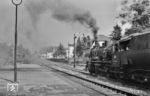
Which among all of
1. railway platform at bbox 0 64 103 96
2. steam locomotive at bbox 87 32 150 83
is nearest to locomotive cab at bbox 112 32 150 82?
steam locomotive at bbox 87 32 150 83

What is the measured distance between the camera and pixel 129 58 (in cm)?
1808

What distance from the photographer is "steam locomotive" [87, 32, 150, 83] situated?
52.3ft

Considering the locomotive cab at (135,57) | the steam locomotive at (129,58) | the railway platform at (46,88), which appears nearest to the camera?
the railway platform at (46,88)

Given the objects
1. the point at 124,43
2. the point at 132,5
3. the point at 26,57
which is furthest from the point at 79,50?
the point at 124,43

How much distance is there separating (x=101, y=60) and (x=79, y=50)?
79582 millimetres

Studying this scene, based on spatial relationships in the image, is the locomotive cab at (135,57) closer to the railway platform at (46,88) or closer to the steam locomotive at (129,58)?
the steam locomotive at (129,58)

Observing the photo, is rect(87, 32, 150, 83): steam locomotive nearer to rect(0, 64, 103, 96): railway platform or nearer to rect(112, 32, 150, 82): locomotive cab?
rect(112, 32, 150, 82): locomotive cab

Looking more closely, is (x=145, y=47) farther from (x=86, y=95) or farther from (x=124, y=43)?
(x=86, y=95)

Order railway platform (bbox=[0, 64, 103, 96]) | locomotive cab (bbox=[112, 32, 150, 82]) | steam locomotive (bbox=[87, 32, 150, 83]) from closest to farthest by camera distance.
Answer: railway platform (bbox=[0, 64, 103, 96]), locomotive cab (bbox=[112, 32, 150, 82]), steam locomotive (bbox=[87, 32, 150, 83])

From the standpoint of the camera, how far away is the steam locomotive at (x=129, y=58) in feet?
52.3

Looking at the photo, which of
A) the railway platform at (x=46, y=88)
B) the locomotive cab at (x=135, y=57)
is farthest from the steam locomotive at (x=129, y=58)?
the railway platform at (x=46, y=88)

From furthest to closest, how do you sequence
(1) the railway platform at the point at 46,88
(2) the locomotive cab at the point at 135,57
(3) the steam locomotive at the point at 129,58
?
(3) the steam locomotive at the point at 129,58
(2) the locomotive cab at the point at 135,57
(1) the railway platform at the point at 46,88

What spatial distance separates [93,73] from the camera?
30.6 m

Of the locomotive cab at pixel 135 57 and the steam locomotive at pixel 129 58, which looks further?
the steam locomotive at pixel 129 58
